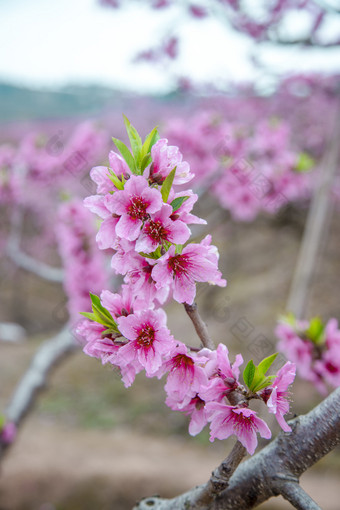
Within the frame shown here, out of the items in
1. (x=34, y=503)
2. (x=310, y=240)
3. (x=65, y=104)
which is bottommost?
(x=34, y=503)

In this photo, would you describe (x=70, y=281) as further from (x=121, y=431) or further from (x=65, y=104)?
(x=65, y=104)

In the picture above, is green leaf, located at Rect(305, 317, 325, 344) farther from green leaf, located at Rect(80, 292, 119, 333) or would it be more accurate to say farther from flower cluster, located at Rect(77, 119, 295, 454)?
green leaf, located at Rect(80, 292, 119, 333)

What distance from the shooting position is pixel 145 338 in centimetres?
81

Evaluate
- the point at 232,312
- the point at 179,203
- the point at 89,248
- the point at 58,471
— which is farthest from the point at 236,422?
the point at 232,312

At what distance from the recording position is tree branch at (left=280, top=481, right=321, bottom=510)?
0.80 metres

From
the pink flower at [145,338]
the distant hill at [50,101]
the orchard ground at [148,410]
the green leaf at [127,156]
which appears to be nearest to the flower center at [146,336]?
the pink flower at [145,338]

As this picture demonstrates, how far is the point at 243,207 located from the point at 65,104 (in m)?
14.9

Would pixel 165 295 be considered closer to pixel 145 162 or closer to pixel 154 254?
pixel 154 254

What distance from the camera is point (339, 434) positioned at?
2.72 ft

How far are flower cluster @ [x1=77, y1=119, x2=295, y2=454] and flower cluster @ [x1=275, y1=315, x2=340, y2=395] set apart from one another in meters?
0.82

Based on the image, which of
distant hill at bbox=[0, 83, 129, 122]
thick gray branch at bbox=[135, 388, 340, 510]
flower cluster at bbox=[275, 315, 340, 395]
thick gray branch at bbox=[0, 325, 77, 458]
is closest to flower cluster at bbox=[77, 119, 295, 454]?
thick gray branch at bbox=[135, 388, 340, 510]

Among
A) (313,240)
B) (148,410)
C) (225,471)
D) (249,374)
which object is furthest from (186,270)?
(148,410)

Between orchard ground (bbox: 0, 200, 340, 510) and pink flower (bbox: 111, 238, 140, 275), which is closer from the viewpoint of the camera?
pink flower (bbox: 111, 238, 140, 275)

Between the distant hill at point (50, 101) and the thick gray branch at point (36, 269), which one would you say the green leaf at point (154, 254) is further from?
the distant hill at point (50, 101)
